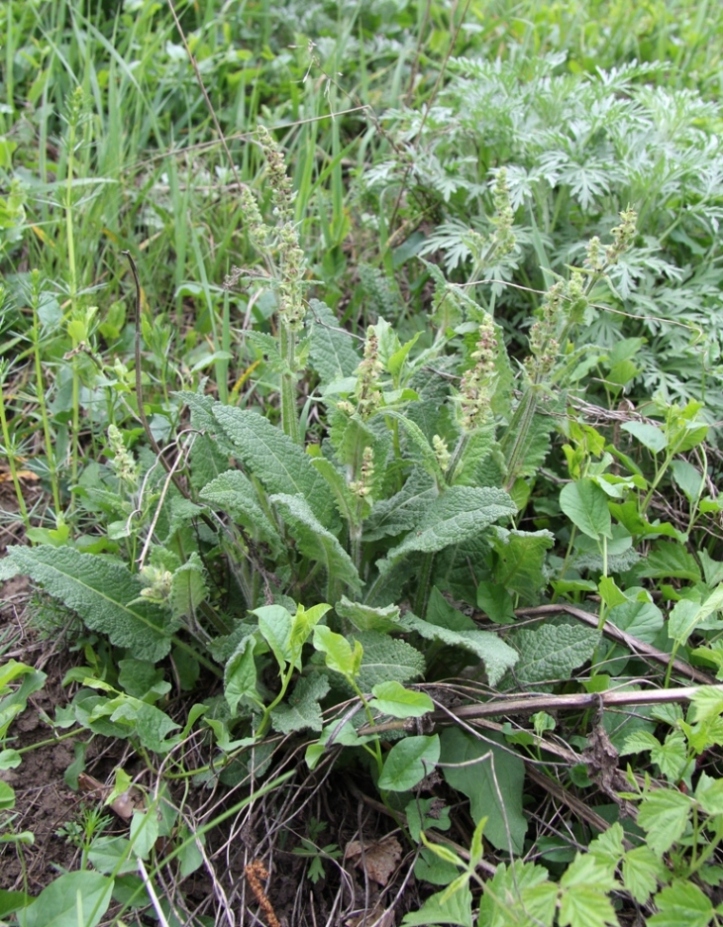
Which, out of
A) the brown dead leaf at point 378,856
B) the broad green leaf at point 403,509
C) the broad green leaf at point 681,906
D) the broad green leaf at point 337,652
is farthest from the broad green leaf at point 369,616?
the broad green leaf at point 681,906

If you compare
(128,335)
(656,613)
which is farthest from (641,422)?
(128,335)

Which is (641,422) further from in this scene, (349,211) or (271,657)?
(349,211)

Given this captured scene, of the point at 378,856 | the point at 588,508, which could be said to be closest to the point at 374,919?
the point at 378,856

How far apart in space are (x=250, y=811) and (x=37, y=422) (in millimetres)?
1456

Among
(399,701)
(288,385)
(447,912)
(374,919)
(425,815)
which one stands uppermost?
(288,385)

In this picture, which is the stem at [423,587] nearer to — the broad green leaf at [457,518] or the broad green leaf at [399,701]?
the broad green leaf at [457,518]

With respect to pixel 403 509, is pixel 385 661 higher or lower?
lower

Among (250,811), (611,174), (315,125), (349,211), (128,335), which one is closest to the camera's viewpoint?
(250,811)

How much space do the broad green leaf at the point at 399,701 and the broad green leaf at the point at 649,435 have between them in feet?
3.34

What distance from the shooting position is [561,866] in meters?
1.82

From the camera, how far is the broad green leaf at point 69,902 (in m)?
1.62

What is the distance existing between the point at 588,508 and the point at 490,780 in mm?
681

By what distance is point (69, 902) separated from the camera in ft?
5.36

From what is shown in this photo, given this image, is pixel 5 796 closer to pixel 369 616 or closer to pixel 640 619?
pixel 369 616
